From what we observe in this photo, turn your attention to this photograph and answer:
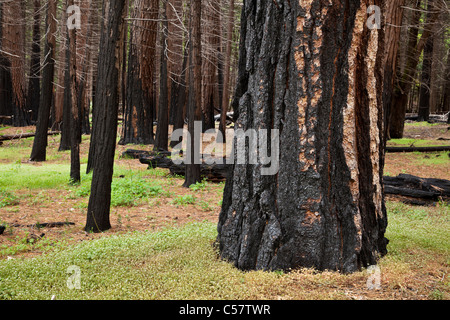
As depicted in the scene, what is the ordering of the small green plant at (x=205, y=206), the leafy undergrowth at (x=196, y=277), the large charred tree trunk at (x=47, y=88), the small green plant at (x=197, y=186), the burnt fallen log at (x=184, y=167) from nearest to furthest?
the leafy undergrowth at (x=196, y=277) < the small green plant at (x=205, y=206) < the small green plant at (x=197, y=186) < the burnt fallen log at (x=184, y=167) < the large charred tree trunk at (x=47, y=88)

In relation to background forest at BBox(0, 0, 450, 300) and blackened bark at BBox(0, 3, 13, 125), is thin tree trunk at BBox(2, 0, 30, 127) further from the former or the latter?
background forest at BBox(0, 0, 450, 300)

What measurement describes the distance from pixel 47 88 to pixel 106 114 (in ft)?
28.5

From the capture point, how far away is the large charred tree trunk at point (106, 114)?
5.92 meters

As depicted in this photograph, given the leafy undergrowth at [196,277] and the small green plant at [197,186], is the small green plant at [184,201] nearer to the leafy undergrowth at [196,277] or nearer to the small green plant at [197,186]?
the small green plant at [197,186]

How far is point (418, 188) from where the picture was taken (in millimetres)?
Answer: 7973

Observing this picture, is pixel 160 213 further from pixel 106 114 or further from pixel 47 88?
pixel 47 88

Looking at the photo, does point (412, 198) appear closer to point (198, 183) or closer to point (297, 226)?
point (198, 183)

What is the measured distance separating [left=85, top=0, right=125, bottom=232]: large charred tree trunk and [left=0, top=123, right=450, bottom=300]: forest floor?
1.40ft

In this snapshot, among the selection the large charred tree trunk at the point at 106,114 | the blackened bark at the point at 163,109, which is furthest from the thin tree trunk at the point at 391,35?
the blackened bark at the point at 163,109

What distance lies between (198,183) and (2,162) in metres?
8.23

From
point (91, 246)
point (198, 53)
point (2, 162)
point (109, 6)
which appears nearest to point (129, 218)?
point (91, 246)

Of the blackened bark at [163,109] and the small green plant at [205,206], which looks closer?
the small green plant at [205,206]

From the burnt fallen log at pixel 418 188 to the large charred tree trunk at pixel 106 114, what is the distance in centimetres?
555

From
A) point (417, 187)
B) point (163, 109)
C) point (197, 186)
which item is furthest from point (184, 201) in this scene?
point (163, 109)
